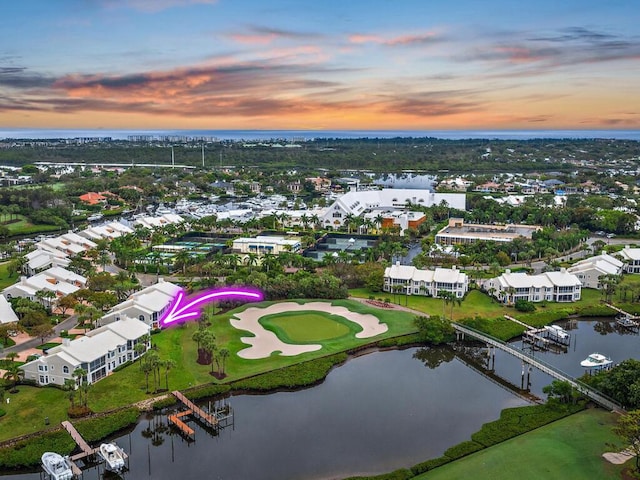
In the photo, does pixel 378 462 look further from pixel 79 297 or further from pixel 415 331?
pixel 79 297

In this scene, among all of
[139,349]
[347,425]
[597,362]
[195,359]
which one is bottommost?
[347,425]

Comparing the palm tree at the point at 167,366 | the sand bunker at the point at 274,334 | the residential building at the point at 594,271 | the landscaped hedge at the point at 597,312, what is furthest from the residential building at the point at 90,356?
the residential building at the point at 594,271

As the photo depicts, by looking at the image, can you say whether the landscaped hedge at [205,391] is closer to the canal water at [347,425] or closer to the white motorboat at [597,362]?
the canal water at [347,425]

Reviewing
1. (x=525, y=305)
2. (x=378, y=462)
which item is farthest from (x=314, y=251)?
(x=378, y=462)

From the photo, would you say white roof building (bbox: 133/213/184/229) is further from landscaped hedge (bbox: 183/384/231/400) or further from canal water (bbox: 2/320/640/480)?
canal water (bbox: 2/320/640/480)

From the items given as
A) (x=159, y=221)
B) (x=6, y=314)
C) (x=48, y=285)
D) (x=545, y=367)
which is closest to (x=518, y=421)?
(x=545, y=367)

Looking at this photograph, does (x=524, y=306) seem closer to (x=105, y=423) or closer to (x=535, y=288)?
(x=535, y=288)

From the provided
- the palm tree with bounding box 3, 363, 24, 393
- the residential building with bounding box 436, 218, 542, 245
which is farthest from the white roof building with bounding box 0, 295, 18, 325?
the residential building with bounding box 436, 218, 542, 245
